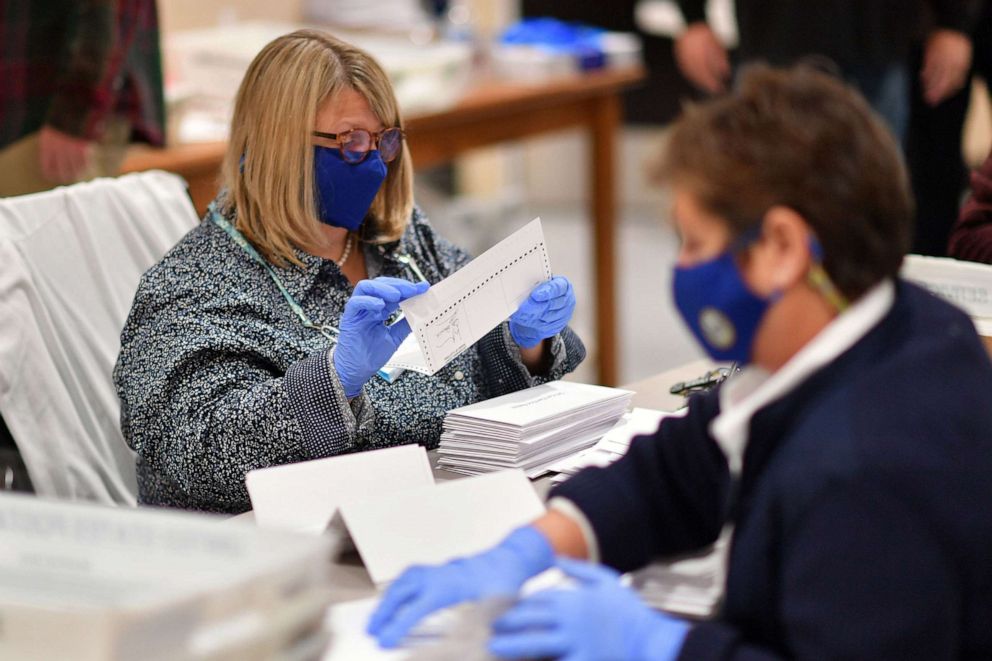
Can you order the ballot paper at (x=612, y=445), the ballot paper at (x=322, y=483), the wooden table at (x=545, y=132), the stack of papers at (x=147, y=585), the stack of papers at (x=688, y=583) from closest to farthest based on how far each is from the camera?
1. the stack of papers at (x=147, y=585)
2. the stack of papers at (x=688, y=583)
3. the ballot paper at (x=322, y=483)
4. the ballot paper at (x=612, y=445)
5. the wooden table at (x=545, y=132)

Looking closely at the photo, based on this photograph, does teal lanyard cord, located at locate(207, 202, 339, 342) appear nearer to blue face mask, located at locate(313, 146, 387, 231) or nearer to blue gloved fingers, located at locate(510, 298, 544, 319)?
blue face mask, located at locate(313, 146, 387, 231)

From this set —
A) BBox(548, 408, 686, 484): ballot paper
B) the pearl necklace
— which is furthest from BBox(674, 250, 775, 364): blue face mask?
the pearl necklace

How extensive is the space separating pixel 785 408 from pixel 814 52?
2.64m

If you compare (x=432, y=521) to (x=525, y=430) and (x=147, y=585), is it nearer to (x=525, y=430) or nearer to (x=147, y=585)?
(x=525, y=430)

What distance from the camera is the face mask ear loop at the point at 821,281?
1072 millimetres

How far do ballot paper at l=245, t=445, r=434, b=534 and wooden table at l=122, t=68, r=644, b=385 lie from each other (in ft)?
5.62

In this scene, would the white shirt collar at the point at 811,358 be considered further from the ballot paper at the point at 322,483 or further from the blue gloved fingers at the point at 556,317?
the blue gloved fingers at the point at 556,317

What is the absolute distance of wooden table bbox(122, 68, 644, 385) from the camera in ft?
10.3

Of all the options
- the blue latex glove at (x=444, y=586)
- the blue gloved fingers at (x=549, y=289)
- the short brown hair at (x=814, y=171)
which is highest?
the short brown hair at (x=814, y=171)

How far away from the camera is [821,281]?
3.56ft

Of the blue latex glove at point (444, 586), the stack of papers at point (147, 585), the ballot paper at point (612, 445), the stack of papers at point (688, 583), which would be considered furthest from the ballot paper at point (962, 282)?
the stack of papers at point (147, 585)

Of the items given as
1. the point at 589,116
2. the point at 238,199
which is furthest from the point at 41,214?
the point at 589,116

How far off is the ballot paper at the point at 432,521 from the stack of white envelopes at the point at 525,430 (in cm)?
21

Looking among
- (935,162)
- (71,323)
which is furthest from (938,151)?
(71,323)
